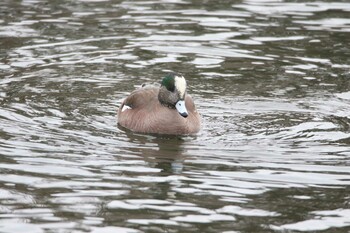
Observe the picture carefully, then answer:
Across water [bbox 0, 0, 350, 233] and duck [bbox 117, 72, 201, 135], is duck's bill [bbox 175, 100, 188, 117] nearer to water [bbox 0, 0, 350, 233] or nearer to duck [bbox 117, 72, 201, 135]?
duck [bbox 117, 72, 201, 135]

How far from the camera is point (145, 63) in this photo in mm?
16703

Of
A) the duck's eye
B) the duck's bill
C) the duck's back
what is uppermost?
the duck's eye

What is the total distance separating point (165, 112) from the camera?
13438mm

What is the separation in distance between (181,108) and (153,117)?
472 millimetres

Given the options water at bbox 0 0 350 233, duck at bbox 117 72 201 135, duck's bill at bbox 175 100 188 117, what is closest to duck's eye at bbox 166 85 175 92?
duck at bbox 117 72 201 135

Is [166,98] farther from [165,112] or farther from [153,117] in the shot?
[153,117]

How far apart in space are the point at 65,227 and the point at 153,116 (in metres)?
4.51

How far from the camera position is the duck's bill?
1291 cm

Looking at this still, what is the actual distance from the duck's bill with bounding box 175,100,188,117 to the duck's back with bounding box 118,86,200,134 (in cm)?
19

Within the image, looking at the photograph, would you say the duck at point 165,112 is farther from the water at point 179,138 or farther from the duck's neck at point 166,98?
the water at point 179,138

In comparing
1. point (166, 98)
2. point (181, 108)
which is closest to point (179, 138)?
point (181, 108)

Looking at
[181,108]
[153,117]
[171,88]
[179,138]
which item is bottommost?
[179,138]

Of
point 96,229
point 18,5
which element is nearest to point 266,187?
point 96,229

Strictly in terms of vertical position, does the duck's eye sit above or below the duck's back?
above
